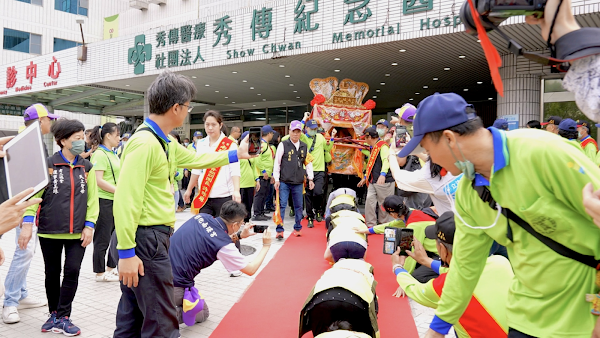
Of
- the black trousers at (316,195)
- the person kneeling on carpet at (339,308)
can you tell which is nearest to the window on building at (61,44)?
the black trousers at (316,195)

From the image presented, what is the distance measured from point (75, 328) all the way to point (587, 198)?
11.7 feet

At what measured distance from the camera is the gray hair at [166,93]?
2457 mm

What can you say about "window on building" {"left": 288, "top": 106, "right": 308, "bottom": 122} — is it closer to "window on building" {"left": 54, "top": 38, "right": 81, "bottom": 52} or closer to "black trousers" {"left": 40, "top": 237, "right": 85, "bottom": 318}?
"window on building" {"left": 54, "top": 38, "right": 81, "bottom": 52}

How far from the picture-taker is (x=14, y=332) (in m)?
3.44

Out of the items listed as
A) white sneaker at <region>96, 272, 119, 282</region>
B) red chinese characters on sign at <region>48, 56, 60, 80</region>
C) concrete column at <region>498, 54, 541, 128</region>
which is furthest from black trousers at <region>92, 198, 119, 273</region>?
red chinese characters on sign at <region>48, 56, 60, 80</region>

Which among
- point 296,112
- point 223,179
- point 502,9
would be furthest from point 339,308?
point 296,112

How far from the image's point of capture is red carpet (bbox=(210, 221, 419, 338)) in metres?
3.46

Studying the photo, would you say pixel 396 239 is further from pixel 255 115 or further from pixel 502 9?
pixel 255 115

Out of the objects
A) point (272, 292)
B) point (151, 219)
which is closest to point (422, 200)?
point (272, 292)

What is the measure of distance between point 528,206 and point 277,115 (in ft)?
64.5

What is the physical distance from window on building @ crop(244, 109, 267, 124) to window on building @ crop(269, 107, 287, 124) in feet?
1.25

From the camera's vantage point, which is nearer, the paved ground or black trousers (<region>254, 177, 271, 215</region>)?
the paved ground

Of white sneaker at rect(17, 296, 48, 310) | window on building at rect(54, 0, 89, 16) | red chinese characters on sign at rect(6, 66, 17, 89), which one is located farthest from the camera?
window on building at rect(54, 0, 89, 16)

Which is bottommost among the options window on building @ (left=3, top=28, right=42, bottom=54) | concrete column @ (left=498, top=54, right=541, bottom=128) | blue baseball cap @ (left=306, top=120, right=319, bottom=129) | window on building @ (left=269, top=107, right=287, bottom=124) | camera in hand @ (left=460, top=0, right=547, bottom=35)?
camera in hand @ (left=460, top=0, right=547, bottom=35)
